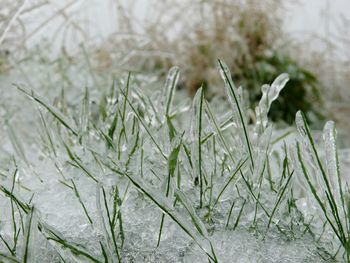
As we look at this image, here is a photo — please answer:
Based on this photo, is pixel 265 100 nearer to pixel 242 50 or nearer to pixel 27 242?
pixel 27 242

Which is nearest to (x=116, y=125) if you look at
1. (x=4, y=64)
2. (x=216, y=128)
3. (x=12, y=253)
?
(x=216, y=128)

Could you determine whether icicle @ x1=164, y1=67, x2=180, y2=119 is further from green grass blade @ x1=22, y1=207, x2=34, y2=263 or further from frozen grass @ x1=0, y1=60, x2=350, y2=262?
green grass blade @ x1=22, y1=207, x2=34, y2=263

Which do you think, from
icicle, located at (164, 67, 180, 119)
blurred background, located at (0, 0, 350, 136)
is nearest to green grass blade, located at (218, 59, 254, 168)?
icicle, located at (164, 67, 180, 119)

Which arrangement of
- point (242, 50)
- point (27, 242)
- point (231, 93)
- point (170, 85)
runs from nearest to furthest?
point (27, 242) < point (231, 93) < point (170, 85) < point (242, 50)

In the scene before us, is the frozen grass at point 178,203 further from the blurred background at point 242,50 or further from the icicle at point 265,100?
the blurred background at point 242,50

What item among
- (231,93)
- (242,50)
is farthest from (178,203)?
(242,50)

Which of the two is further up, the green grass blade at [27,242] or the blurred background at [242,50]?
the blurred background at [242,50]

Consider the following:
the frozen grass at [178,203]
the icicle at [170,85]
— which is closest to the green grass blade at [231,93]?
the frozen grass at [178,203]

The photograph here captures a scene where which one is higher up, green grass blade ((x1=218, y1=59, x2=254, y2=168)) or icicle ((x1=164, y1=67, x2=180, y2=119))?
icicle ((x1=164, y1=67, x2=180, y2=119))
